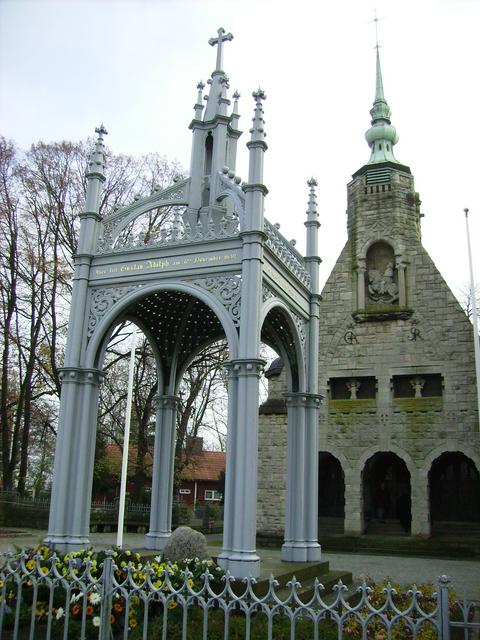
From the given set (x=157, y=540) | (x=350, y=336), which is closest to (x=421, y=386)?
(x=350, y=336)

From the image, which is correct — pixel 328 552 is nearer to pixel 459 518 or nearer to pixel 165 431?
pixel 459 518

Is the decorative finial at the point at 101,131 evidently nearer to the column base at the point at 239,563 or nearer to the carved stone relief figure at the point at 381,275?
the column base at the point at 239,563

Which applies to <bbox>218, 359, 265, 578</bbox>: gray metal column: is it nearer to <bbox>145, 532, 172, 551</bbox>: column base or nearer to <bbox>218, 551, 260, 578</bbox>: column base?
<bbox>218, 551, 260, 578</bbox>: column base

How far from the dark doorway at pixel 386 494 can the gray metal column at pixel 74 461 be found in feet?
51.8

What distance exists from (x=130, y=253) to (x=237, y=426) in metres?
3.80

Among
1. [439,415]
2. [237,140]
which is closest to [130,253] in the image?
[237,140]

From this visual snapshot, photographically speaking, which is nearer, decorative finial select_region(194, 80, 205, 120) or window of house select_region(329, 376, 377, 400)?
decorative finial select_region(194, 80, 205, 120)

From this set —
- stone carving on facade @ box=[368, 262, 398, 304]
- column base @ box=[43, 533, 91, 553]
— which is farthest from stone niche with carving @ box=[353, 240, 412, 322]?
column base @ box=[43, 533, 91, 553]

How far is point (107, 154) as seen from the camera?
26688 millimetres

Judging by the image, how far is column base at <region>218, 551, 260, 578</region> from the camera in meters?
8.96

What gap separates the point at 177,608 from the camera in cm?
761

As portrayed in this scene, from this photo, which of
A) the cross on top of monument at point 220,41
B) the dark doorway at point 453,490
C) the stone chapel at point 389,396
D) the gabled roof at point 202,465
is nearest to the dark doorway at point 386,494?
the stone chapel at point 389,396

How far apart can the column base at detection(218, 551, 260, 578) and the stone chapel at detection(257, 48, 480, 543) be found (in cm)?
1415

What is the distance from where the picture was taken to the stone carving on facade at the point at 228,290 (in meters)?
10.2
